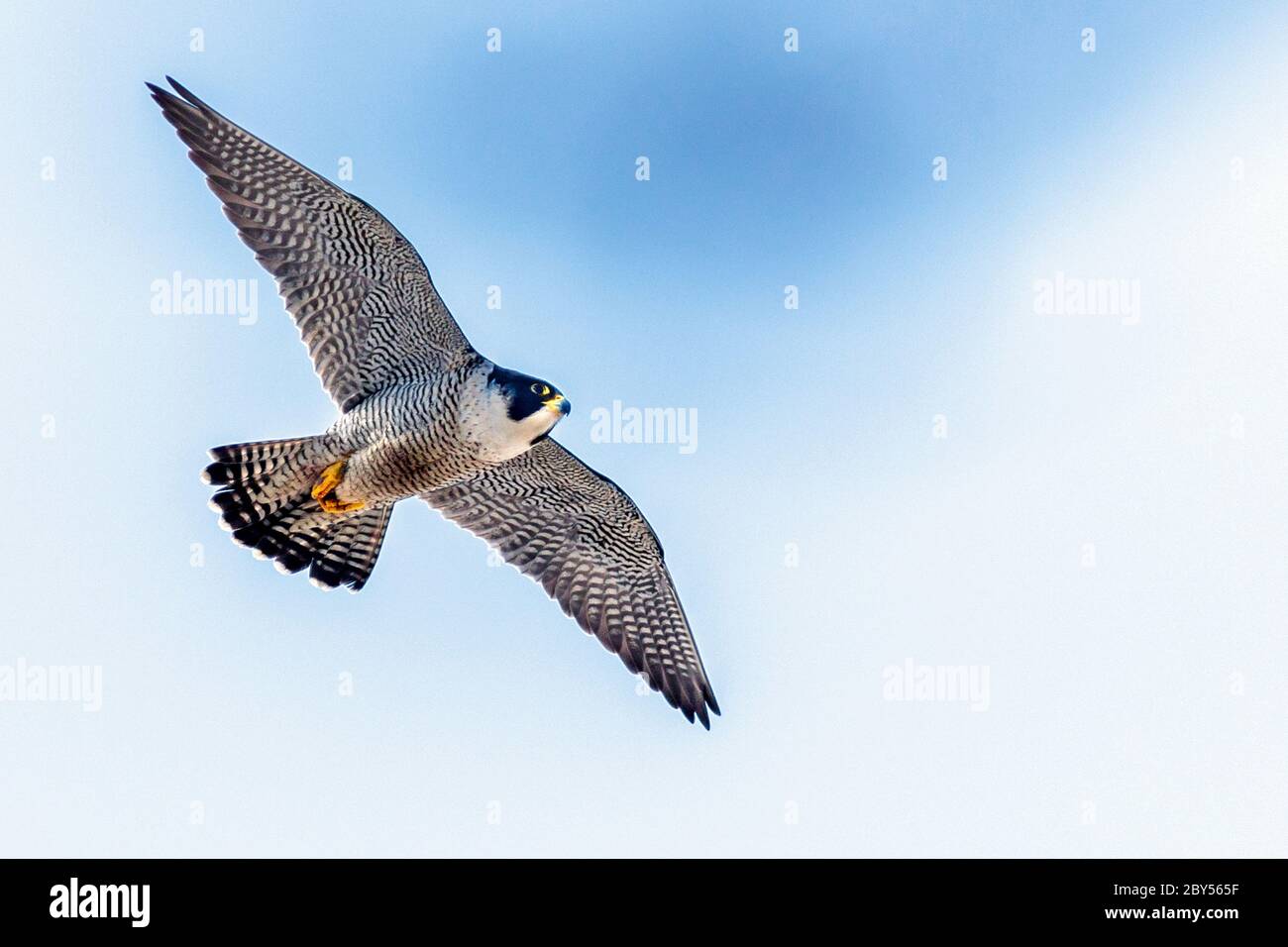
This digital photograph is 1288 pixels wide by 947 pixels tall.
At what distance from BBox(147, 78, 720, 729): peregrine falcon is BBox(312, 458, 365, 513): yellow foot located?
10 mm

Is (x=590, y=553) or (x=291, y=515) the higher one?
(x=291, y=515)

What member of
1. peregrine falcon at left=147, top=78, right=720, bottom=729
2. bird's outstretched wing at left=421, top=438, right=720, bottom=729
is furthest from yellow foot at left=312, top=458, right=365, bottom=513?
bird's outstretched wing at left=421, top=438, right=720, bottom=729

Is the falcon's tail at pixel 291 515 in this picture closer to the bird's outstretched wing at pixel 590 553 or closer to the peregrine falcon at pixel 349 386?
the peregrine falcon at pixel 349 386

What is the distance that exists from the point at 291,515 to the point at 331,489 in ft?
1.39

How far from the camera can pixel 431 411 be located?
11.1m

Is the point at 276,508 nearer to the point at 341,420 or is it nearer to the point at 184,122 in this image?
the point at 341,420

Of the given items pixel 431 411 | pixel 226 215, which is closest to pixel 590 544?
pixel 431 411

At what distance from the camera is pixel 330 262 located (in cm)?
1115

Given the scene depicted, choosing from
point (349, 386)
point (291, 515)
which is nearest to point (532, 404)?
point (349, 386)

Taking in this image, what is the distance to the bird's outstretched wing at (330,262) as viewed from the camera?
10.9 meters

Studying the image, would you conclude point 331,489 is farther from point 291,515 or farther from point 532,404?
point 532,404

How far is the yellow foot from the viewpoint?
1127cm

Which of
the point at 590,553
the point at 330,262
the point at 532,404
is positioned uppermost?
the point at 330,262
